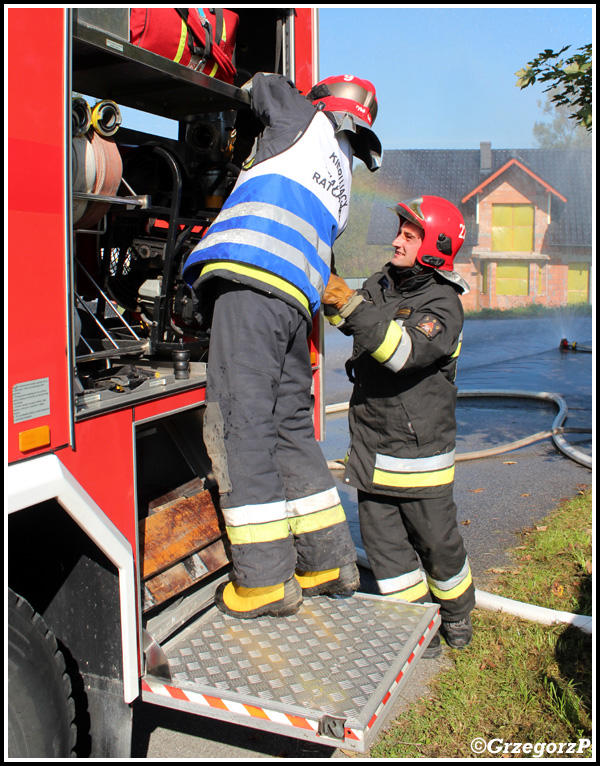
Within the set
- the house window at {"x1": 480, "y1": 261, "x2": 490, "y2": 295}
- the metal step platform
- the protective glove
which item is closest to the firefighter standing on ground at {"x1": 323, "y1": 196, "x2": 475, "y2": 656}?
the protective glove

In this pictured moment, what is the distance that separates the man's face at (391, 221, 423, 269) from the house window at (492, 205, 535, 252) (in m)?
35.3

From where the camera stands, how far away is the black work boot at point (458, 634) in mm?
3408

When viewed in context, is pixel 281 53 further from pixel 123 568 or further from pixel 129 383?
pixel 123 568

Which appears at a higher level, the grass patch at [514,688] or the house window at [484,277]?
the house window at [484,277]

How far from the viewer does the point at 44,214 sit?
72.5 inches

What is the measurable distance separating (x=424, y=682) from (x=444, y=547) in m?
0.61

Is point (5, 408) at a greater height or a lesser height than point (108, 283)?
lesser

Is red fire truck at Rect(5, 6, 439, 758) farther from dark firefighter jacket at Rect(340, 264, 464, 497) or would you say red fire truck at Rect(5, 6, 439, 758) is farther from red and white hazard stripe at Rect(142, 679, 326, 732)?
dark firefighter jacket at Rect(340, 264, 464, 497)

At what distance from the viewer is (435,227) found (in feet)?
10.5

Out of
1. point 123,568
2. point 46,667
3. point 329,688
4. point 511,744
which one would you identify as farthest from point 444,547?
point 46,667

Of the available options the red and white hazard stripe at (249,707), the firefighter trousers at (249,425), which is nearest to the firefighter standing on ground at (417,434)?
the firefighter trousers at (249,425)

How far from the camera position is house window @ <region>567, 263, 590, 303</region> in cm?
3466

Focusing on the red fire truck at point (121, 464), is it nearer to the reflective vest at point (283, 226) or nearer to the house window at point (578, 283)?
the reflective vest at point (283, 226)

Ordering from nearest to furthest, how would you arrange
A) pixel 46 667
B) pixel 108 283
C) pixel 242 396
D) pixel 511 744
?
pixel 46 667
pixel 242 396
pixel 511 744
pixel 108 283
